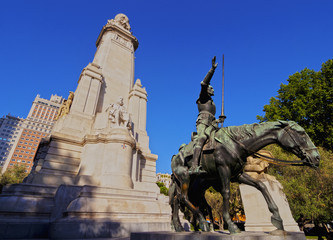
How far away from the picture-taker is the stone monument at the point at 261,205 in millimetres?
7031

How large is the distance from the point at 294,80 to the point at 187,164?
24.4 meters

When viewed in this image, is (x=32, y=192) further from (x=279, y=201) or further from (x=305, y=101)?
(x=305, y=101)

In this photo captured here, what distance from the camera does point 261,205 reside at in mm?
7250

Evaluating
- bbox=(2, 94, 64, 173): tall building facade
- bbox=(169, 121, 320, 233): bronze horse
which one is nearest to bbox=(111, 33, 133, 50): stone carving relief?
bbox=(169, 121, 320, 233): bronze horse

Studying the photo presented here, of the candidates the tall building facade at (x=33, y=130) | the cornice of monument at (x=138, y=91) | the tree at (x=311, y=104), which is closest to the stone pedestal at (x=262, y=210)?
the tree at (x=311, y=104)

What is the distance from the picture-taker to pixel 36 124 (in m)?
108

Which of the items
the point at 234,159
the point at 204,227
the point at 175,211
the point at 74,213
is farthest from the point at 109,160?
the point at 234,159

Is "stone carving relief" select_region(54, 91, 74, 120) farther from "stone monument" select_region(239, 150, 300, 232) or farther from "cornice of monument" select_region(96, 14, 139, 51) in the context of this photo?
"stone monument" select_region(239, 150, 300, 232)

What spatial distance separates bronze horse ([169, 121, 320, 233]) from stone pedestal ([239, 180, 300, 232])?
294 centimetres

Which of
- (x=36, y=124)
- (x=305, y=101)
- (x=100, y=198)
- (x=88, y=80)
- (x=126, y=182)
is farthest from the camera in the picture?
(x=36, y=124)

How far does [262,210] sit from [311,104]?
1882 cm

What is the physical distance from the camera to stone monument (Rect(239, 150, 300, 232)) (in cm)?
703

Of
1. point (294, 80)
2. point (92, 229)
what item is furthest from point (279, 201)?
point (294, 80)

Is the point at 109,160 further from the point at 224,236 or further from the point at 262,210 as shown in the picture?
the point at 224,236
